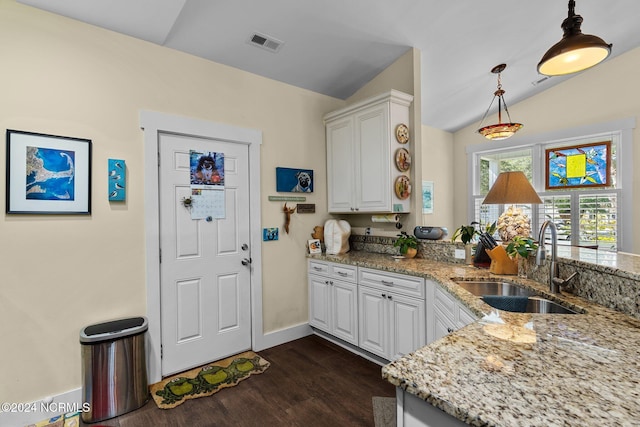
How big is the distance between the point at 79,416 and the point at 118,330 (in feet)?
2.00

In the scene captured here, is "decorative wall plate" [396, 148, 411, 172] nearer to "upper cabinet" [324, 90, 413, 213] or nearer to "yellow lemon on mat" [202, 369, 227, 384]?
"upper cabinet" [324, 90, 413, 213]

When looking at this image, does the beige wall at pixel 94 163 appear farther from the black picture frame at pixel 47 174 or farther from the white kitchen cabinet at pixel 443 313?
the white kitchen cabinet at pixel 443 313

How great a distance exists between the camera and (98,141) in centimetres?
228

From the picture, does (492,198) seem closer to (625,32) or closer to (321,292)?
(321,292)

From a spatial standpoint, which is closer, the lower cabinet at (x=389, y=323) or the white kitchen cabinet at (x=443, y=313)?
the white kitchen cabinet at (x=443, y=313)

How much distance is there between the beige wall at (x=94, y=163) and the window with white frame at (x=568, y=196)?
15.3 ft

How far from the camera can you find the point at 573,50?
1.58 m

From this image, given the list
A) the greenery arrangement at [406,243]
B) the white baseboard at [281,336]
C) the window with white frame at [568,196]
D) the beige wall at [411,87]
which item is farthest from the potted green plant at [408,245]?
the window with white frame at [568,196]

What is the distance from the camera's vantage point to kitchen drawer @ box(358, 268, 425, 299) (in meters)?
2.36

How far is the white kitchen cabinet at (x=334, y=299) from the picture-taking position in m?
2.89

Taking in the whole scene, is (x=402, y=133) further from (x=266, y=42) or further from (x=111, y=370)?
(x=111, y=370)

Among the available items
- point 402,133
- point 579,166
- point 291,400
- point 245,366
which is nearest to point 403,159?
point 402,133

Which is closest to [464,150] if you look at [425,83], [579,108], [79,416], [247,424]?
[579,108]

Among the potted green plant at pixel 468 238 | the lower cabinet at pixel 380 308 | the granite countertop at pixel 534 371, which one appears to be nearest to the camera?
the granite countertop at pixel 534 371
